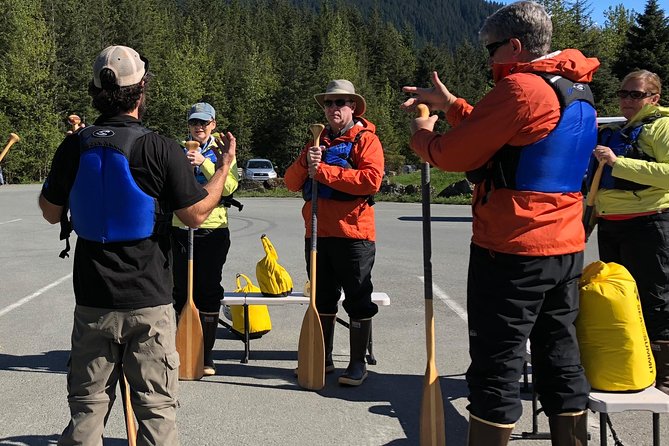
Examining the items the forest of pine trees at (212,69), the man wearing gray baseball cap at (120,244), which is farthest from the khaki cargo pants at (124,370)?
the forest of pine trees at (212,69)

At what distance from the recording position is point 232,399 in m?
4.37

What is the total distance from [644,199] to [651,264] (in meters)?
0.43

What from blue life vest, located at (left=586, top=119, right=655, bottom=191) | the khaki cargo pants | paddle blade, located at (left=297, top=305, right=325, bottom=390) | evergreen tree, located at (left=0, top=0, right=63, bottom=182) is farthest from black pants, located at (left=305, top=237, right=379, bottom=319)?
evergreen tree, located at (left=0, top=0, right=63, bottom=182)

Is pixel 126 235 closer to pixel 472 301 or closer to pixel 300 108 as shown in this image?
pixel 472 301

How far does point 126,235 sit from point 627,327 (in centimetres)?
241

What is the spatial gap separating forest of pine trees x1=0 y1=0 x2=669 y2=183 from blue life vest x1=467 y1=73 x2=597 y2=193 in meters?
28.0

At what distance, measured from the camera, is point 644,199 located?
407cm

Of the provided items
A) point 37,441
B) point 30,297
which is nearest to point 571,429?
point 37,441

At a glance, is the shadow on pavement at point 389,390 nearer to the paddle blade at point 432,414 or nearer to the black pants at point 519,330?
the paddle blade at point 432,414

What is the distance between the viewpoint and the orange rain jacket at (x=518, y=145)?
254 cm

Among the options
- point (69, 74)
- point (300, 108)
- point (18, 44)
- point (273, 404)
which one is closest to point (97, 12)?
point (69, 74)

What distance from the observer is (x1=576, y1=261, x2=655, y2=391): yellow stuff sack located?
3027 millimetres

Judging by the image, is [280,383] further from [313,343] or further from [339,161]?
[339,161]

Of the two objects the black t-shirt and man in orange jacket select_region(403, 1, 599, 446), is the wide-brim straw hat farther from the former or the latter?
the black t-shirt
